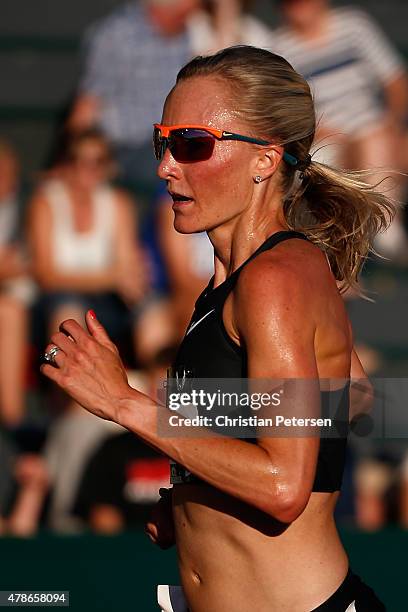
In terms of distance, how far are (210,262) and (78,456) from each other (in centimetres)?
131

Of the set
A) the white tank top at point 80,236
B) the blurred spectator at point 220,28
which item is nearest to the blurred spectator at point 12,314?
the white tank top at point 80,236

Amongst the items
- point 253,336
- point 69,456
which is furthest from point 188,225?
point 69,456

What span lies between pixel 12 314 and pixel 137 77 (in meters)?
1.53

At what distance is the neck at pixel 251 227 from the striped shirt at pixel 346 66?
399cm

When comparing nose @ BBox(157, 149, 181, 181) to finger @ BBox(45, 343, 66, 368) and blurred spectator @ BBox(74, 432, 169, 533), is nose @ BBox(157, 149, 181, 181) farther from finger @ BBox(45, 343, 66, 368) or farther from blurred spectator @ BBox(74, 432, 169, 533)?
blurred spectator @ BBox(74, 432, 169, 533)

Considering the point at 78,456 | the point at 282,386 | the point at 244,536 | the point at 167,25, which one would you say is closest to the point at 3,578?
the point at 78,456

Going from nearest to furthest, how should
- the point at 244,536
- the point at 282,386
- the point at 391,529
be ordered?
the point at 282,386, the point at 244,536, the point at 391,529

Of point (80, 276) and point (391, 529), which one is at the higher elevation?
point (80, 276)

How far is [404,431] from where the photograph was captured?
483 cm

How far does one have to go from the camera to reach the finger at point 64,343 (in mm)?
2164

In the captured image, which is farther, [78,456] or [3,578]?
[78,456]

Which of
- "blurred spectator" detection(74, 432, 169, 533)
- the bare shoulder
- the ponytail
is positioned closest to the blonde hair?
the ponytail

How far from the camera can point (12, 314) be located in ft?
19.8

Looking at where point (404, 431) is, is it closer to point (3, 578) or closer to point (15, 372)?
point (3, 578)
